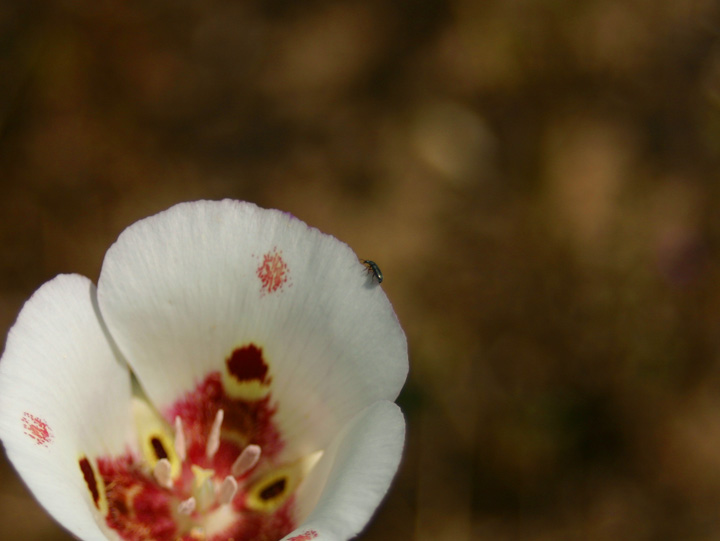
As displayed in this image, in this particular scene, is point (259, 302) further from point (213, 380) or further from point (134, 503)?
point (134, 503)

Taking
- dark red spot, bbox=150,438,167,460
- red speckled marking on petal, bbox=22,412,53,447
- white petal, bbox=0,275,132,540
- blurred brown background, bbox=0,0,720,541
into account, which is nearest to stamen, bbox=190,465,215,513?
dark red spot, bbox=150,438,167,460

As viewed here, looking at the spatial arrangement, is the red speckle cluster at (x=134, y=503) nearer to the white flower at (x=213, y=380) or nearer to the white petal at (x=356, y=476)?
the white flower at (x=213, y=380)

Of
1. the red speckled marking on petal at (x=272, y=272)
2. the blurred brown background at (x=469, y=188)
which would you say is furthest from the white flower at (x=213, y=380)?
the blurred brown background at (x=469, y=188)

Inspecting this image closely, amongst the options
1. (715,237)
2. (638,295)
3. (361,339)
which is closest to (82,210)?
(361,339)

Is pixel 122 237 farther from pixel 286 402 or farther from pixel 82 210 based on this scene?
pixel 82 210

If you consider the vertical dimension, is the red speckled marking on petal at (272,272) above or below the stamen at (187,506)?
above

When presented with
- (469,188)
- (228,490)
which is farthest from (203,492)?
(469,188)

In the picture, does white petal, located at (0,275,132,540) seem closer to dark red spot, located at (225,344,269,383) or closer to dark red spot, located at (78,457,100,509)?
dark red spot, located at (78,457,100,509)
